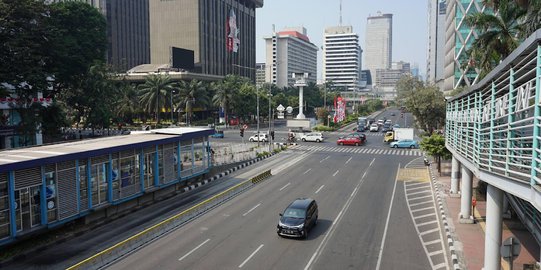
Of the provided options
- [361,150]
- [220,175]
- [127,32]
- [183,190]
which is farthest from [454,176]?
[127,32]

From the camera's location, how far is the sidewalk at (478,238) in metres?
17.4

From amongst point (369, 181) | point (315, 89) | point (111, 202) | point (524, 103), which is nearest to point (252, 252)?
point (111, 202)

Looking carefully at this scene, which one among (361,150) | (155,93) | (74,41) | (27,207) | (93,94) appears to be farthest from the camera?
(155,93)

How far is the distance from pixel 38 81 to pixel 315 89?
12382 centimetres

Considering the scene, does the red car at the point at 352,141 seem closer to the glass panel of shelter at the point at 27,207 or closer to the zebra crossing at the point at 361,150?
the zebra crossing at the point at 361,150

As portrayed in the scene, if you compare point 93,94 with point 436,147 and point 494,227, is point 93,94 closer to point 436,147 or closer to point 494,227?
point 436,147

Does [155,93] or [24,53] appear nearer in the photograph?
[24,53]

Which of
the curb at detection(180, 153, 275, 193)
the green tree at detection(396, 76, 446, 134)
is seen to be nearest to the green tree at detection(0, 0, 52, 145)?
the curb at detection(180, 153, 275, 193)

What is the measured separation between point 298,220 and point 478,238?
8630 millimetres

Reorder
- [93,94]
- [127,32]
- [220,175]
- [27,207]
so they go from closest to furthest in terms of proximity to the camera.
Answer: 1. [27,207]
2. [220,175]
3. [93,94]
4. [127,32]

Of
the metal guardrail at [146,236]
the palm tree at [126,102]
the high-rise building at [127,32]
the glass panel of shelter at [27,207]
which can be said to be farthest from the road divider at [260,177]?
the high-rise building at [127,32]

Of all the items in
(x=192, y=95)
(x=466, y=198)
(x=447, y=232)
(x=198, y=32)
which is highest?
(x=198, y=32)

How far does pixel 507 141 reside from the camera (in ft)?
36.8

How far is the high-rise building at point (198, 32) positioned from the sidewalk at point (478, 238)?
343ft
